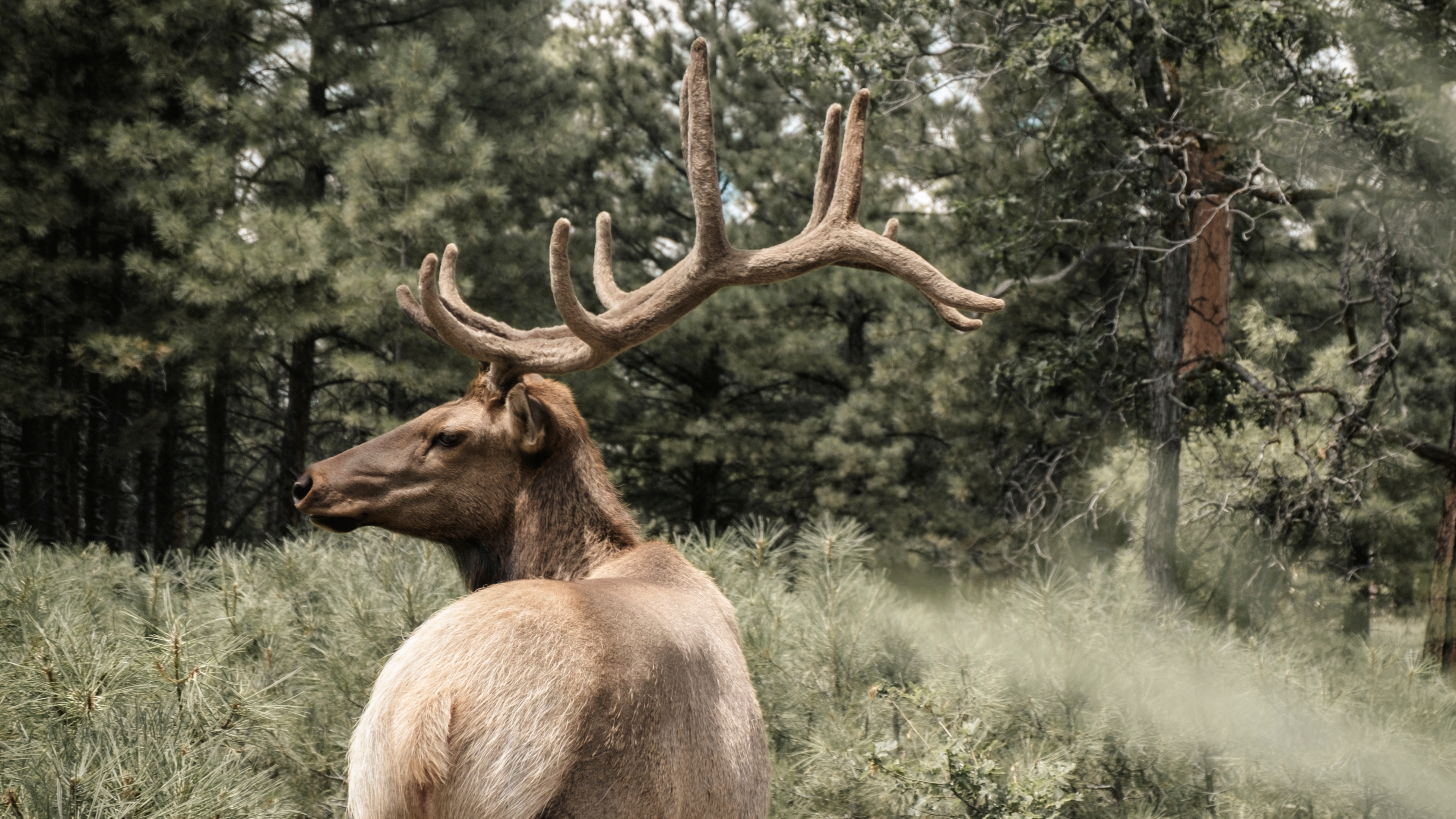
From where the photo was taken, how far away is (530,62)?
1315 centimetres

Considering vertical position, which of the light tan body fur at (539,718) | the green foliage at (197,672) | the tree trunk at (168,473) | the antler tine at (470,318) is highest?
the antler tine at (470,318)

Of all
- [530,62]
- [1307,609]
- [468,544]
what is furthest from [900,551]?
[468,544]

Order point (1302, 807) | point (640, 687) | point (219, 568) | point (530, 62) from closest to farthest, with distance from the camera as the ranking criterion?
point (640, 687) → point (1302, 807) → point (219, 568) → point (530, 62)

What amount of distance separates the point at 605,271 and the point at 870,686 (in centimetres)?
236

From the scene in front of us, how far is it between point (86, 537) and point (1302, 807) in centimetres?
1345

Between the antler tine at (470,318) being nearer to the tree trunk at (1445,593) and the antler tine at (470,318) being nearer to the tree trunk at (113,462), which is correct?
the tree trunk at (1445,593)

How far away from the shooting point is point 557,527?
3.04 meters

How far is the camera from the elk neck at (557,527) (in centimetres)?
302

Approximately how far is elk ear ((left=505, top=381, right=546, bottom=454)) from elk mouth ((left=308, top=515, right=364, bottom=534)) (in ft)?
1.61

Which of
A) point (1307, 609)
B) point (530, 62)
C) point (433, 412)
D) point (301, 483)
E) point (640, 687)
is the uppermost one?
point (530, 62)

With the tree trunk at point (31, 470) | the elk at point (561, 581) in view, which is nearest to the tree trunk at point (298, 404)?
the tree trunk at point (31, 470)

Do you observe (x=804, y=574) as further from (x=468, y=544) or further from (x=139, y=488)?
(x=139, y=488)

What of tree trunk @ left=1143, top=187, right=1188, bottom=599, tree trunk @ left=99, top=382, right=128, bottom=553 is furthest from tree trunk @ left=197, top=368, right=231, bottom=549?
tree trunk @ left=1143, top=187, right=1188, bottom=599

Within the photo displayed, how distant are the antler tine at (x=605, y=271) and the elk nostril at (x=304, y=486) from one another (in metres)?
0.96
